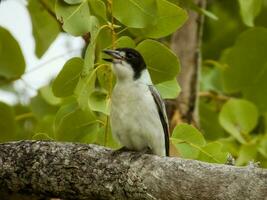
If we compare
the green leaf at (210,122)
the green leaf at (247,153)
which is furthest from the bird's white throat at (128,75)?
the green leaf at (210,122)

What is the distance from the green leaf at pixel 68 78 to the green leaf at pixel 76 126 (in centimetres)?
11

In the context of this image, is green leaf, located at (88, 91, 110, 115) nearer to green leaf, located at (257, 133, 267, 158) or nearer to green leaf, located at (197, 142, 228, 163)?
green leaf, located at (197, 142, 228, 163)

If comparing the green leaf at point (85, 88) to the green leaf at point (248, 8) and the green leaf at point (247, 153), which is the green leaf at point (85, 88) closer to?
the green leaf at point (248, 8)

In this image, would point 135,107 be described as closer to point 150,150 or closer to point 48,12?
point 150,150

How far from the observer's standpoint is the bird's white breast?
4.52 metres

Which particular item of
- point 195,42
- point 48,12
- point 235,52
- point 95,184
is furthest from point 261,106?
point 95,184

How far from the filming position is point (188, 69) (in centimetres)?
612

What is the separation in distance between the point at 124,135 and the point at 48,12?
0.90 metres

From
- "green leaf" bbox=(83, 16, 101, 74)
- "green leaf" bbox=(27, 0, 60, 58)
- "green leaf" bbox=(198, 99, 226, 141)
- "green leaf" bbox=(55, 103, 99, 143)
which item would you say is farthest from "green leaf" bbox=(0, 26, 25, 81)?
"green leaf" bbox=(198, 99, 226, 141)

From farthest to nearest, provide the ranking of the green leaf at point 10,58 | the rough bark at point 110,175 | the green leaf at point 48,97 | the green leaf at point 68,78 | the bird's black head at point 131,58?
the green leaf at point 48,97, the green leaf at point 10,58, the bird's black head at point 131,58, the green leaf at point 68,78, the rough bark at point 110,175

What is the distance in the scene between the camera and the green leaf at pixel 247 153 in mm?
5215

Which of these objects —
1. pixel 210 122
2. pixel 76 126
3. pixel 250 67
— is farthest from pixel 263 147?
pixel 76 126

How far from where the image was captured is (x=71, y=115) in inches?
173

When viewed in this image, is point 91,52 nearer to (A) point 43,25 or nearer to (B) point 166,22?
(B) point 166,22
